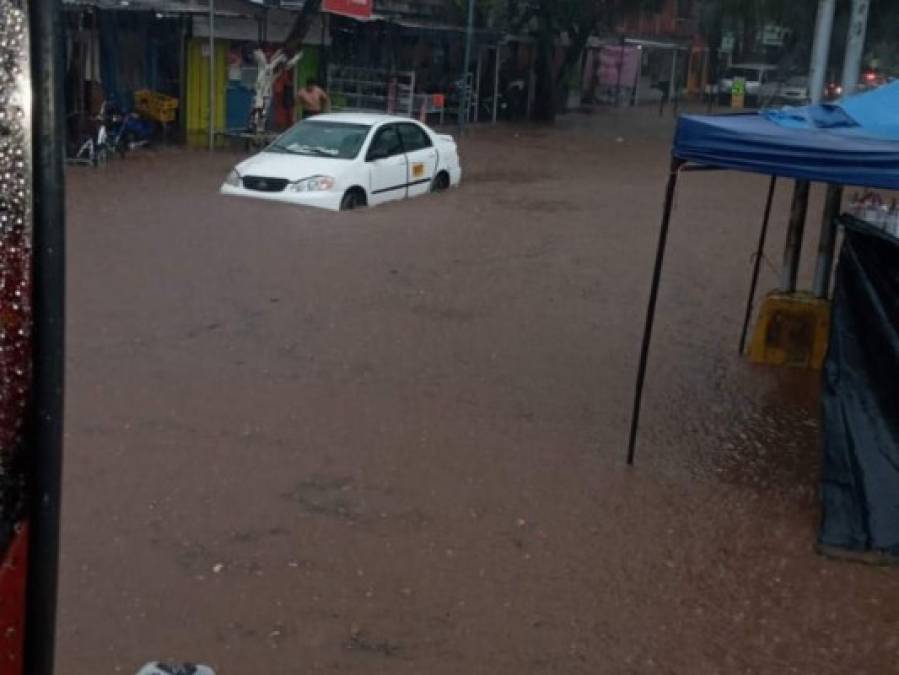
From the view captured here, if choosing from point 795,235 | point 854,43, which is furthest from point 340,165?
point 795,235

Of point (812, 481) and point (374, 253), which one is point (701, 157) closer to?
point (812, 481)

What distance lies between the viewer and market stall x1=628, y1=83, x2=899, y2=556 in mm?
5715

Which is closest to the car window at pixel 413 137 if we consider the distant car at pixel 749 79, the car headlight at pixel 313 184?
the car headlight at pixel 313 184

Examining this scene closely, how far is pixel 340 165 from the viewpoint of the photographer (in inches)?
593

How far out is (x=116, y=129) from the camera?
65.2 ft

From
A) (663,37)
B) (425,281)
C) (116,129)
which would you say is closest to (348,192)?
(425,281)

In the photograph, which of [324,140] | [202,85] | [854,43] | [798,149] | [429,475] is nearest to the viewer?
[798,149]

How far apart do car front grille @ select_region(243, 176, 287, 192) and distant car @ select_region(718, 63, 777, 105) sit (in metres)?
34.4

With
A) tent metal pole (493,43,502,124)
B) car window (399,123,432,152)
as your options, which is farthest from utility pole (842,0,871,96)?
tent metal pole (493,43,502,124)

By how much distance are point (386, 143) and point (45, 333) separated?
14583 millimetres

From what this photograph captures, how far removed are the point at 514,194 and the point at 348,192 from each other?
4245mm

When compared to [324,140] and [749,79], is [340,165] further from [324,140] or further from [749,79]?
[749,79]

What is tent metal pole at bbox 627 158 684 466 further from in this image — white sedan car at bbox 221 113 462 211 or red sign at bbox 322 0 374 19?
red sign at bbox 322 0 374 19

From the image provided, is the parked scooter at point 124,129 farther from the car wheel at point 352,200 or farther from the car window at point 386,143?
the car wheel at point 352,200
